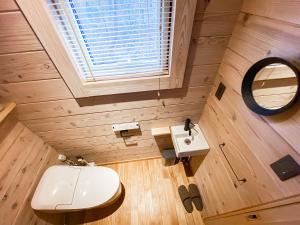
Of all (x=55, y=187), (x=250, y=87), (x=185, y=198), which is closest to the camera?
(x=250, y=87)

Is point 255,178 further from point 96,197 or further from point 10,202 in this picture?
point 10,202

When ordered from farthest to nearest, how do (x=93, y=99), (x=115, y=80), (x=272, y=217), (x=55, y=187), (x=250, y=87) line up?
(x=55, y=187)
(x=93, y=99)
(x=115, y=80)
(x=250, y=87)
(x=272, y=217)

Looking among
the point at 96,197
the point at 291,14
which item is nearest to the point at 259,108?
the point at 291,14

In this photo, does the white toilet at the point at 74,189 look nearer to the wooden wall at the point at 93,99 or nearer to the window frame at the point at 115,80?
the wooden wall at the point at 93,99

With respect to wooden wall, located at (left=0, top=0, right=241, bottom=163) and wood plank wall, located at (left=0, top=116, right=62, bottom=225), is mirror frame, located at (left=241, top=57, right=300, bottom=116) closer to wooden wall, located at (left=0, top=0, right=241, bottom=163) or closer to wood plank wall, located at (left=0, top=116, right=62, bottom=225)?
wooden wall, located at (left=0, top=0, right=241, bottom=163)

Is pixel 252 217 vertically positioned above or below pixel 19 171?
below

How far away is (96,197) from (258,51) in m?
1.45

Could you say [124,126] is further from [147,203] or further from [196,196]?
[196,196]

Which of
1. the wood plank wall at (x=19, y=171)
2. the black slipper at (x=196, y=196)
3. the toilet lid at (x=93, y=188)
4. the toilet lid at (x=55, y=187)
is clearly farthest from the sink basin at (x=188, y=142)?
the wood plank wall at (x=19, y=171)

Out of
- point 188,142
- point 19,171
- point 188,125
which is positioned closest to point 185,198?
point 188,142

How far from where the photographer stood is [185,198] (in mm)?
1556

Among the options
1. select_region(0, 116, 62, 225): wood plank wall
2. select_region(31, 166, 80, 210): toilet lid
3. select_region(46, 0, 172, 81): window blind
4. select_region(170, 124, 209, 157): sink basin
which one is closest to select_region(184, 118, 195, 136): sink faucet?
select_region(170, 124, 209, 157): sink basin

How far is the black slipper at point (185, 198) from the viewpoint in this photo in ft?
4.96

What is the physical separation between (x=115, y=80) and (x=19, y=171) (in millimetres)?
964
